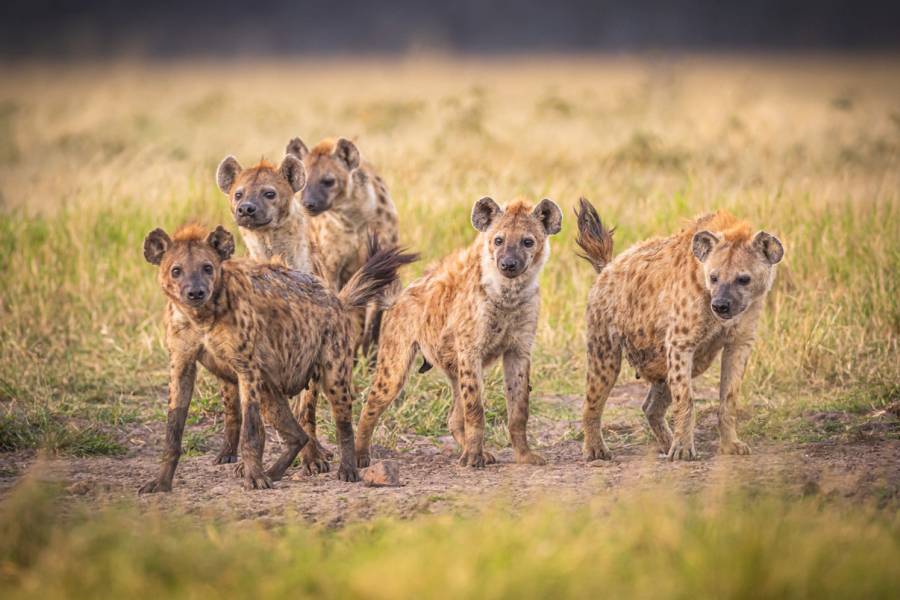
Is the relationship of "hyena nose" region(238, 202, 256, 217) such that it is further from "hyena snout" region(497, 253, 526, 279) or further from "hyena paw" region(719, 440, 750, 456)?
"hyena paw" region(719, 440, 750, 456)

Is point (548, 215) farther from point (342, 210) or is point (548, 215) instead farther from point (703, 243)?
point (342, 210)

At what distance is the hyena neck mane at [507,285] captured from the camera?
20.2ft

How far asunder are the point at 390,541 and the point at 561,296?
14.3 feet

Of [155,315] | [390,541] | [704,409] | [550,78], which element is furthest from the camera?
[550,78]

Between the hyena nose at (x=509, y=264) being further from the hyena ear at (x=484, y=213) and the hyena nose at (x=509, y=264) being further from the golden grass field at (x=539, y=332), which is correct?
the golden grass field at (x=539, y=332)

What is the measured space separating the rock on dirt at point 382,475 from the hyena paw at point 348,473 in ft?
0.63

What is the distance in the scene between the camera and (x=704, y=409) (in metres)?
6.95

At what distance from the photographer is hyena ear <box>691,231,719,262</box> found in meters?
6.03

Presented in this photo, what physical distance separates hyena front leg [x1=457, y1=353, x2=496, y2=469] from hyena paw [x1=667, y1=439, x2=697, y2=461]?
0.78 meters

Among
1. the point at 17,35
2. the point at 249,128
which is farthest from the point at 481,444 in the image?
the point at 17,35

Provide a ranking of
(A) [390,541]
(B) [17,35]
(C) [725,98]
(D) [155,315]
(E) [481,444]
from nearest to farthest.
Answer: (A) [390,541], (E) [481,444], (D) [155,315], (C) [725,98], (B) [17,35]

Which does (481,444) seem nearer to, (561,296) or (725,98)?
(561,296)

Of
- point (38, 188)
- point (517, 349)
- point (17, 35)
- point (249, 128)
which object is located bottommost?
point (517, 349)

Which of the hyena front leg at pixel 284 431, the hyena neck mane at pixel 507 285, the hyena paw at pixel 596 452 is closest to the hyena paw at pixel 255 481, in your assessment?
the hyena front leg at pixel 284 431
